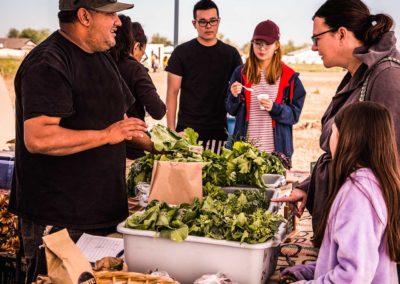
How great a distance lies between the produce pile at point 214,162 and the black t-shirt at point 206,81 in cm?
139

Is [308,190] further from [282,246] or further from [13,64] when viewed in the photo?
[13,64]

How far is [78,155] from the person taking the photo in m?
2.06

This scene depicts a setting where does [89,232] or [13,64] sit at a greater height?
[13,64]

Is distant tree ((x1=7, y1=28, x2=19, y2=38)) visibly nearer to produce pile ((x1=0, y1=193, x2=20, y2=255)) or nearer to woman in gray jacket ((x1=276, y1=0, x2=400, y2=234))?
produce pile ((x1=0, y1=193, x2=20, y2=255))

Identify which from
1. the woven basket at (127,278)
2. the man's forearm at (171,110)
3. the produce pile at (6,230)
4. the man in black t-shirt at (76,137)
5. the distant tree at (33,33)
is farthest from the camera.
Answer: the distant tree at (33,33)

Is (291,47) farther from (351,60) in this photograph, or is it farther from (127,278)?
(127,278)

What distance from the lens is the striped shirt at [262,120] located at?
363 cm

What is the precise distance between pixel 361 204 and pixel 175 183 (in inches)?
30.9

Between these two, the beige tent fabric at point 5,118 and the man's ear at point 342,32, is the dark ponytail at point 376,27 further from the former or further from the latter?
the beige tent fabric at point 5,118

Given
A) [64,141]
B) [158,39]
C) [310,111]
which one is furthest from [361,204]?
[310,111]

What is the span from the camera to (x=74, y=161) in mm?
2057

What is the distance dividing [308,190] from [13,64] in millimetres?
4900

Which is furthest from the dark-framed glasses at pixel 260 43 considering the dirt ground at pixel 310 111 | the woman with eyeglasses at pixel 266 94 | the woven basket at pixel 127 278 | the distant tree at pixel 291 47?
the distant tree at pixel 291 47

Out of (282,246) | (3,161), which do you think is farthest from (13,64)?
(282,246)
